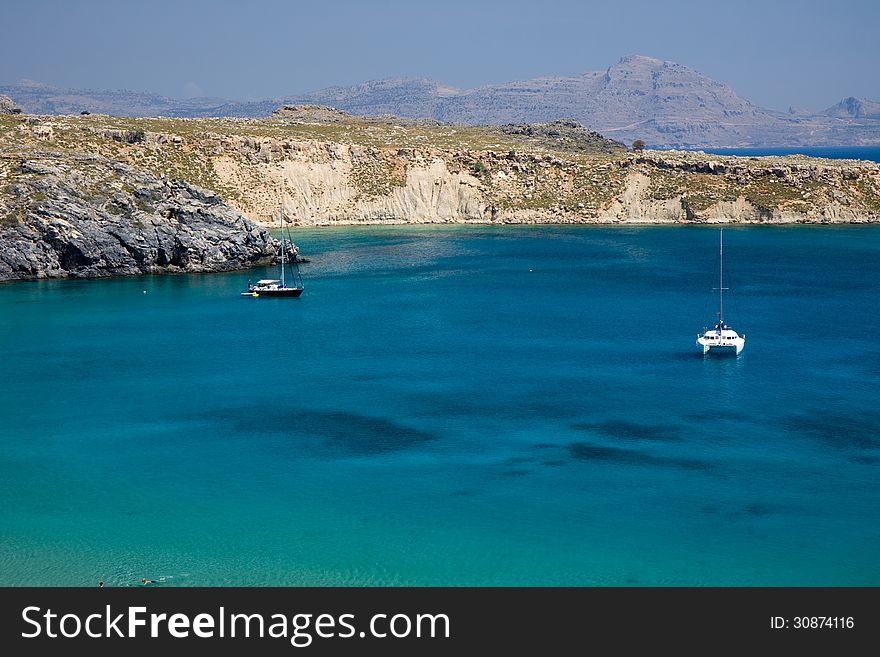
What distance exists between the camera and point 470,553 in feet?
131

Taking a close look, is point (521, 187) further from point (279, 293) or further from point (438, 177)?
point (279, 293)

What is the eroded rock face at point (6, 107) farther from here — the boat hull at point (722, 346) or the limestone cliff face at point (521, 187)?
the boat hull at point (722, 346)

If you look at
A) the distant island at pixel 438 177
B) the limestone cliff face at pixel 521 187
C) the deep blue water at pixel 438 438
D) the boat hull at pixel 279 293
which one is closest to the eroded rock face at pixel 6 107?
the distant island at pixel 438 177

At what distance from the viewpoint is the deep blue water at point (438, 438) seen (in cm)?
3984

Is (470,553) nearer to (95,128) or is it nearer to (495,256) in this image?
(495,256)

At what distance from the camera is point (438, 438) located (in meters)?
52.8

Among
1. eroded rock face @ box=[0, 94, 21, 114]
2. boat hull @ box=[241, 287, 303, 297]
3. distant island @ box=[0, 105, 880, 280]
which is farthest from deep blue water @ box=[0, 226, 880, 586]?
eroded rock face @ box=[0, 94, 21, 114]

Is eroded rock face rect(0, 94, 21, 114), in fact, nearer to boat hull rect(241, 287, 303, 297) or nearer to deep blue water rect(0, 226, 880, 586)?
deep blue water rect(0, 226, 880, 586)

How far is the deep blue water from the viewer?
39.8m

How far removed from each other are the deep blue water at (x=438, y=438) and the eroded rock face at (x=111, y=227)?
587 centimetres

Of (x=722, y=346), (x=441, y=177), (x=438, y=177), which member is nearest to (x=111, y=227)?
(x=722, y=346)

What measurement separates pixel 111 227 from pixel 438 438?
60.7 metres

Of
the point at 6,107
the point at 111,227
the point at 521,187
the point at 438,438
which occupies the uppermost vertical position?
the point at 6,107

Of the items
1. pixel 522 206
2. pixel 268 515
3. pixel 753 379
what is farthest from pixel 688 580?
pixel 522 206
